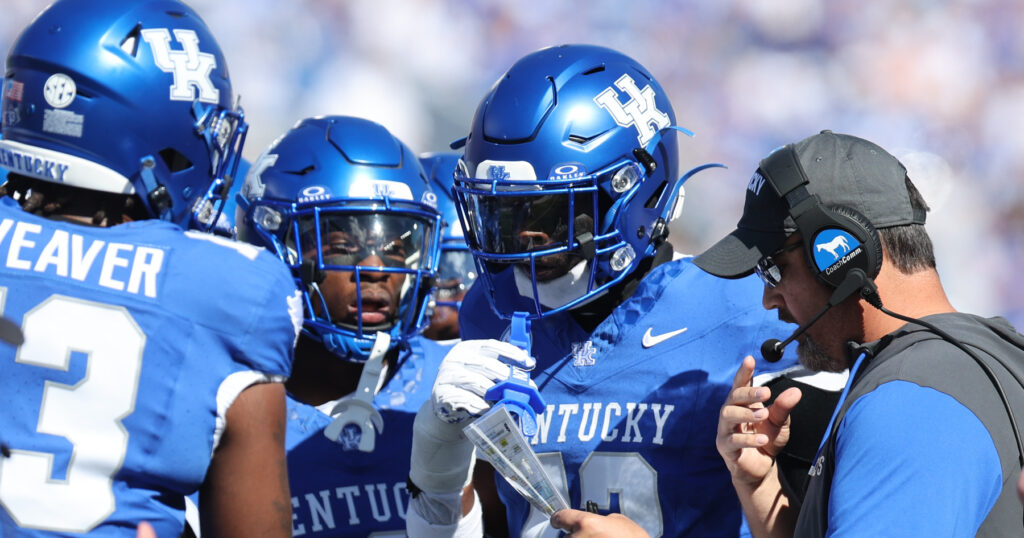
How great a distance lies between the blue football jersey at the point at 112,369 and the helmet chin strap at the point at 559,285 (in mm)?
835

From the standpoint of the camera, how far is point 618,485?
2240 mm

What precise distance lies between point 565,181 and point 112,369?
44.4 inches

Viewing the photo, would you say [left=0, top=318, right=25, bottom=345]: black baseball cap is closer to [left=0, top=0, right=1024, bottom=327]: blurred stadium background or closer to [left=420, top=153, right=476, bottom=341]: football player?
[left=420, top=153, right=476, bottom=341]: football player

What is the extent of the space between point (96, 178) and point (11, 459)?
54 cm

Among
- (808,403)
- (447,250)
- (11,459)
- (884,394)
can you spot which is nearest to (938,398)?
(884,394)

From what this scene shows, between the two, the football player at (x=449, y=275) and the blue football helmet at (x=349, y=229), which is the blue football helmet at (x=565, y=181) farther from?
the football player at (x=449, y=275)

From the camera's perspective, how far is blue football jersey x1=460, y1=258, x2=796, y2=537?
2211mm

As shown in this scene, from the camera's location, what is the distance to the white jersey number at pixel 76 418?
1.61 meters

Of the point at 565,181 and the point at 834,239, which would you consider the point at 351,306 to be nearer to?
the point at 565,181

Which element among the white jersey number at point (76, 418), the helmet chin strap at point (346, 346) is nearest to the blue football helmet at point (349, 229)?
the helmet chin strap at point (346, 346)

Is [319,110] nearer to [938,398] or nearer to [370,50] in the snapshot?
[370,50]

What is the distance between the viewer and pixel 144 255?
170cm

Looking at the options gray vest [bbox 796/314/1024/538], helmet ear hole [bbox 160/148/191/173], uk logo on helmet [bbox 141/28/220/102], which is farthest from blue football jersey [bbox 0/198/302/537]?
gray vest [bbox 796/314/1024/538]

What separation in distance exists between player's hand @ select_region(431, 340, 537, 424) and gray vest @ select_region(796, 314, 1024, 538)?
0.73 metres
